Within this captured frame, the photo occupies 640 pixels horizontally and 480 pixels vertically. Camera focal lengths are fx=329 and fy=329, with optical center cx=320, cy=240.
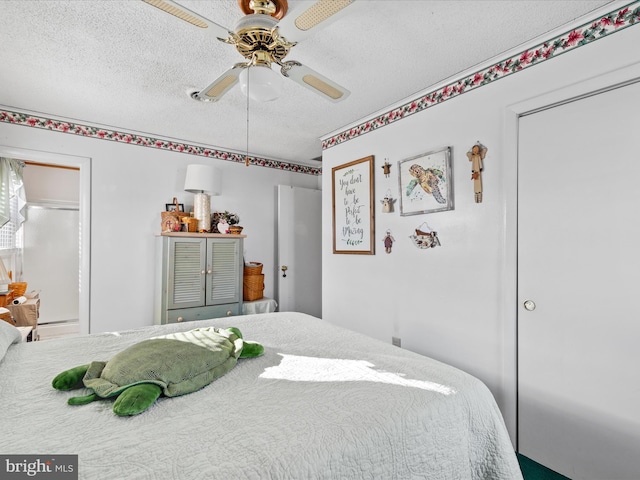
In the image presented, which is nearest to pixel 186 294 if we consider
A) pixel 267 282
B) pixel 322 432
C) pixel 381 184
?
pixel 267 282

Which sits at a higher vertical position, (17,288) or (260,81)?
(260,81)

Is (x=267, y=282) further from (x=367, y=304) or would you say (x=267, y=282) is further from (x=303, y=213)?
(x=367, y=304)

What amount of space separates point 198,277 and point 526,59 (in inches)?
124

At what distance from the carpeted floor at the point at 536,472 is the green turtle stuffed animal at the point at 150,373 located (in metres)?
1.72

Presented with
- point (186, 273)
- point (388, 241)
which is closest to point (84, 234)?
point (186, 273)

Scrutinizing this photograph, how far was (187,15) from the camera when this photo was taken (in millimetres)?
1162

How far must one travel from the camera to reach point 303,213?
4398mm

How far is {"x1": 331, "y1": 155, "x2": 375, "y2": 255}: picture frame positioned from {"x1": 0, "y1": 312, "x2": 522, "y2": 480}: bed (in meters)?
1.62

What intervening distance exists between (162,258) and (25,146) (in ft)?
4.77

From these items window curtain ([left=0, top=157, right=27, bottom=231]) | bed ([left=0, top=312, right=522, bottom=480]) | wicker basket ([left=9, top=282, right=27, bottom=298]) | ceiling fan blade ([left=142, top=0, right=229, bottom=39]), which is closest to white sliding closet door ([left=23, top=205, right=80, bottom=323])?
window curtain ([left=0, top=157, right=27, bottom=231])

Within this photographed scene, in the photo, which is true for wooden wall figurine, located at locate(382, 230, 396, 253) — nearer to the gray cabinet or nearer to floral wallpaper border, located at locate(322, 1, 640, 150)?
floral wallpaper border, located at locate(322, 1, 640, 150)

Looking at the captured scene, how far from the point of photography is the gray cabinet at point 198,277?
3.17 metres

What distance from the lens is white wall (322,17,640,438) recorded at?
1922mm

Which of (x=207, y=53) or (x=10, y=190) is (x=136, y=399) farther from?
(x=10, y=190)
